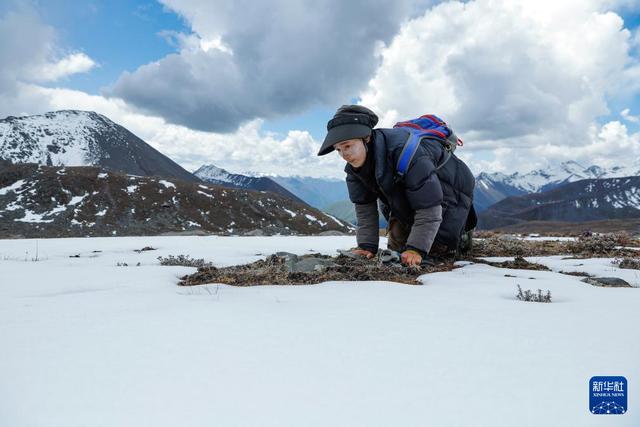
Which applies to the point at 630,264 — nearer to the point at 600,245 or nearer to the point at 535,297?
the point at 600,245

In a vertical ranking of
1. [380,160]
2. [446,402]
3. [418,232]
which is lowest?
[446,402]

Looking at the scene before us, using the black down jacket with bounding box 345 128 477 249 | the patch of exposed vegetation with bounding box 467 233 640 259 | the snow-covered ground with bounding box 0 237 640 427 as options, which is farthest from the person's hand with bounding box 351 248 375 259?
the snow-covered ground with bounding box 0 237 640 427

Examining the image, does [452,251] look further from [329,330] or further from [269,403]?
[269,403]

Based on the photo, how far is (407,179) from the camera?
542 cm

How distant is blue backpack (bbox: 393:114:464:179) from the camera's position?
5383 millimetres

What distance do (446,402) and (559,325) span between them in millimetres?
1523

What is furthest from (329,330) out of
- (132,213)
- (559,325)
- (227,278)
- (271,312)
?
(132,213)

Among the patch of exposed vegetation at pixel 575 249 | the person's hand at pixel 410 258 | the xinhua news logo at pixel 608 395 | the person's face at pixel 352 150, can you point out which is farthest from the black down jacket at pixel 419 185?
the xinhua news logo at pixel 608 395

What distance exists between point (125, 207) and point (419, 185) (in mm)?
93516

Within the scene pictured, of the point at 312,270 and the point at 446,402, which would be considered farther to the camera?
the point at 312,270

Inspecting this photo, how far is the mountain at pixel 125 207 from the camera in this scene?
76688 mm

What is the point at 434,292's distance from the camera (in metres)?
3.76

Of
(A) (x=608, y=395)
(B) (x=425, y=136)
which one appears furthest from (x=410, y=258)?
(A) (x=608, y=395)

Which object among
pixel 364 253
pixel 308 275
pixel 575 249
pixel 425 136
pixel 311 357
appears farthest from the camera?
pixel 575 249
